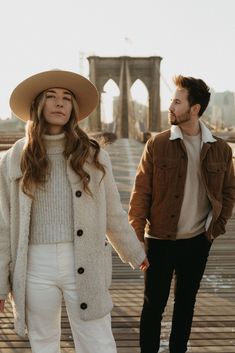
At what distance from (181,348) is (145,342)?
21cm

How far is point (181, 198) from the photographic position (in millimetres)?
2307

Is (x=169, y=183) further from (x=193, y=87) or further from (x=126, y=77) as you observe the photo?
(x=126, y=77)

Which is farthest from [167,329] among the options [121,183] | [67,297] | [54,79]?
[121,183]

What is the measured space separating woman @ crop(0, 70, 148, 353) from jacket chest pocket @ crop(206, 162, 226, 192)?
58cm

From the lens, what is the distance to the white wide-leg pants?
1.85 meters

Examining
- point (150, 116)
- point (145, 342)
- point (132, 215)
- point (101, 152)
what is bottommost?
point (150, 116)

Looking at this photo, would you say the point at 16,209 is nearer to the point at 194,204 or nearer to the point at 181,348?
the point at 194,204

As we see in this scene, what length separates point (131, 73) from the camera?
44375 mm

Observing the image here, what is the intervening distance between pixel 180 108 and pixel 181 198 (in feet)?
1.40

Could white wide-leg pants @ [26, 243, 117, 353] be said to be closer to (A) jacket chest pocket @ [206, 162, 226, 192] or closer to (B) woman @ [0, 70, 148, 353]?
(B) woman @ [0, 70, 148, 353]

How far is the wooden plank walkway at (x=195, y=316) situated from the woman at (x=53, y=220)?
0.92 m

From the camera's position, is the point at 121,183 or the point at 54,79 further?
the point at 121,183

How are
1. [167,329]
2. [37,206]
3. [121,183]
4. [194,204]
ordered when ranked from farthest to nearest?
[121,183] < [167,329] < [194,204] < [37,206]

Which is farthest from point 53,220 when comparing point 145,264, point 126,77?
point 126,77
